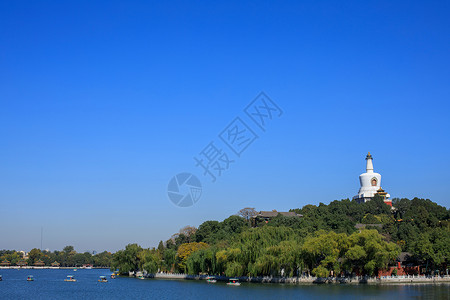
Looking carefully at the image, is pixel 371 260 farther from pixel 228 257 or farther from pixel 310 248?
pixel 228 257

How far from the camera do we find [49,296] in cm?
3872

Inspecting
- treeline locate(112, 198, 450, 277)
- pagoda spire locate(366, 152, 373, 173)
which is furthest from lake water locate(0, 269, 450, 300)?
pagoda spire locate(366, 152, 373, 173)

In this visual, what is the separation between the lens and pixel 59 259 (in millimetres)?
131125

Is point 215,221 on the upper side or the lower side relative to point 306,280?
upper

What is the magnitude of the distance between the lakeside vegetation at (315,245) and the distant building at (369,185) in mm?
3134

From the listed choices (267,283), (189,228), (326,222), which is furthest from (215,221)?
(267,283)

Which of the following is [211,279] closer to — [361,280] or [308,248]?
[308,248]

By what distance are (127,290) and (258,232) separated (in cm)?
1296

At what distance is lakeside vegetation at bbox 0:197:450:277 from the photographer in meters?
39.4

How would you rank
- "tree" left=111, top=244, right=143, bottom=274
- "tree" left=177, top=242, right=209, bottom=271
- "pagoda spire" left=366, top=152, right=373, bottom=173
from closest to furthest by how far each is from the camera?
"tree" left=177, top=242, right=209, bottom=271 < "tree" left=111, top=244, right=143, bottom=274 < "pagoda spire" left=366, top=152, right=373, bottom=173

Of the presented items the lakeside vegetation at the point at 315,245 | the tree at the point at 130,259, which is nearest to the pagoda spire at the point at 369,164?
the lakeside vegetation at the point at 315,245

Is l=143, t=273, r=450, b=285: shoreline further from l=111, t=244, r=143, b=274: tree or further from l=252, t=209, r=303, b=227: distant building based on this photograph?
l=252, t=209, r=303, b=227: distant building

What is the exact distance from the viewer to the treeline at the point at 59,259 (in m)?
125

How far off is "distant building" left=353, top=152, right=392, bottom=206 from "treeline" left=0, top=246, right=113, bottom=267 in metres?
74.3
